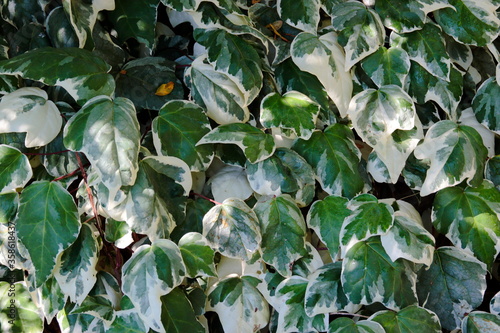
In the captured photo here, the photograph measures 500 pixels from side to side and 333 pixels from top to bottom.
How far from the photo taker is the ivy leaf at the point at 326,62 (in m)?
1.04

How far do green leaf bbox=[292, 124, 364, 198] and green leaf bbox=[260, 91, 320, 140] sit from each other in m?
0.05

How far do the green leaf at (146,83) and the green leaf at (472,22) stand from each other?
1.87 ft

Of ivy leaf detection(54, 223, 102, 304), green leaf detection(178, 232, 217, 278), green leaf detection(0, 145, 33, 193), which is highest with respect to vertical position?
green leaf detection(0, 145, 33, 193)

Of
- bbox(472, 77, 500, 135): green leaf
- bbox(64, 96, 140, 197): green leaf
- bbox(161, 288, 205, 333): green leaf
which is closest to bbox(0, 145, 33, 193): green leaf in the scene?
bbox(64, 96, 140, 197): green leaf

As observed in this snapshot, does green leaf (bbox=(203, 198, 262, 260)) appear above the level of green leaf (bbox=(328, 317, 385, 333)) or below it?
above

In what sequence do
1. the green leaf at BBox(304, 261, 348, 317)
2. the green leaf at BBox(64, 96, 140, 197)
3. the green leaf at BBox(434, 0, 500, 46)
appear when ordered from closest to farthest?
the green leaf at BBox(64, 96, 140, 197) < the green leaf at BBox(304, 261, 348, 317) < the green leaf at BBox(434, 0, 500, 46)

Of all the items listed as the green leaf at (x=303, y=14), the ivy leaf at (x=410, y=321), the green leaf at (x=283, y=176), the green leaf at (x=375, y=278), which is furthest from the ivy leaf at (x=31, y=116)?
the ivy leaf at (x=410, y=321)

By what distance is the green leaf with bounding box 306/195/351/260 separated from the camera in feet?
3.34

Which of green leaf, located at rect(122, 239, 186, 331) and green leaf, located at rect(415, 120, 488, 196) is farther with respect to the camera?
green leaf, located at rect(415, 120, 488, 196)

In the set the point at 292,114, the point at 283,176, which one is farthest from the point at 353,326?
the point at 292,114

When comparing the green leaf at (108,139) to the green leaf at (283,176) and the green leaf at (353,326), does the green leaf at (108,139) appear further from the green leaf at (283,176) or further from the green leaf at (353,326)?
the green leaf at (353,326)

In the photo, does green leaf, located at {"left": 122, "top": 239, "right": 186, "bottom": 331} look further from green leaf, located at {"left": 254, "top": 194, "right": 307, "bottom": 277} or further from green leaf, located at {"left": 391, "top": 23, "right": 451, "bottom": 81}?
green leaf, located at {"left": 391, "top": 23, "right": 451, "bottom": 81}

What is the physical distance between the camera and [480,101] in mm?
1127

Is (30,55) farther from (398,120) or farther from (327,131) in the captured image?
(398,120)
